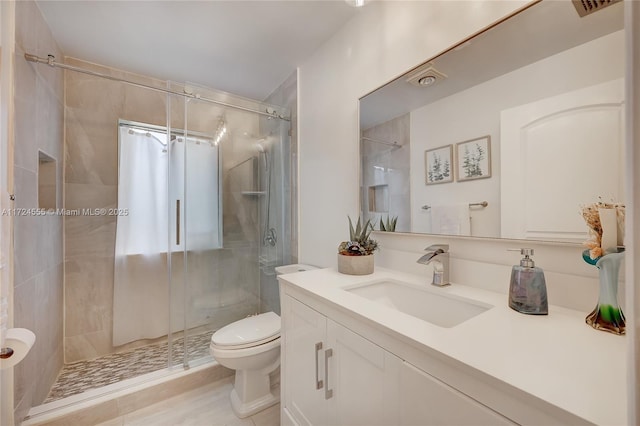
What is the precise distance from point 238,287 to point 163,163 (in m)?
1.26

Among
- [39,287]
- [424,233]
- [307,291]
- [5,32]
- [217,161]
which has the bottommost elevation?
[39,287]

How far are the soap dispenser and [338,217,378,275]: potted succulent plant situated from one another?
585mm

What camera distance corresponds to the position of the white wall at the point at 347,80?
3.48ft

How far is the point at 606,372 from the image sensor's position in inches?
18.1

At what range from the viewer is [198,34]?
66.3 inches

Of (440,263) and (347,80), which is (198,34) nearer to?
(347,80)

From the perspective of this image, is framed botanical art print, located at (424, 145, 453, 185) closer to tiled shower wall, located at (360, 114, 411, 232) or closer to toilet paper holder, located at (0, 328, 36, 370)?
tiled shower wall, located at (360, 114, 411, 232)

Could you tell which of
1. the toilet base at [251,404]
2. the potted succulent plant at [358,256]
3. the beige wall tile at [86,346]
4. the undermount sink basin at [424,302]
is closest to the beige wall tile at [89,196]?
the beige wall tile at [86,346]

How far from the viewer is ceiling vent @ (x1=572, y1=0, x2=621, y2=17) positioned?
0.70m

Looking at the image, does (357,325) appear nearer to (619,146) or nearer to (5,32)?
(619,146)

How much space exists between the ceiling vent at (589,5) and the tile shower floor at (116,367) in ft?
8.17

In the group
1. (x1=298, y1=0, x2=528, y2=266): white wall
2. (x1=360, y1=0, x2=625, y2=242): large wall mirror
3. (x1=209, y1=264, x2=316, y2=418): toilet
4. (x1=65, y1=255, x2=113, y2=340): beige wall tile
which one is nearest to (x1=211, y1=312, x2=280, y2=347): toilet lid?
(x1=209, y1=264, x2=316, y2=418): toilet

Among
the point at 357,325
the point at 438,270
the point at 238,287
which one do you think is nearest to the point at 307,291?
the point at 357,325

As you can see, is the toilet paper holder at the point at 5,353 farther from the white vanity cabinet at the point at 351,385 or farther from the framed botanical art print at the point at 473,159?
the framed botanical art print at the point at 473,159
